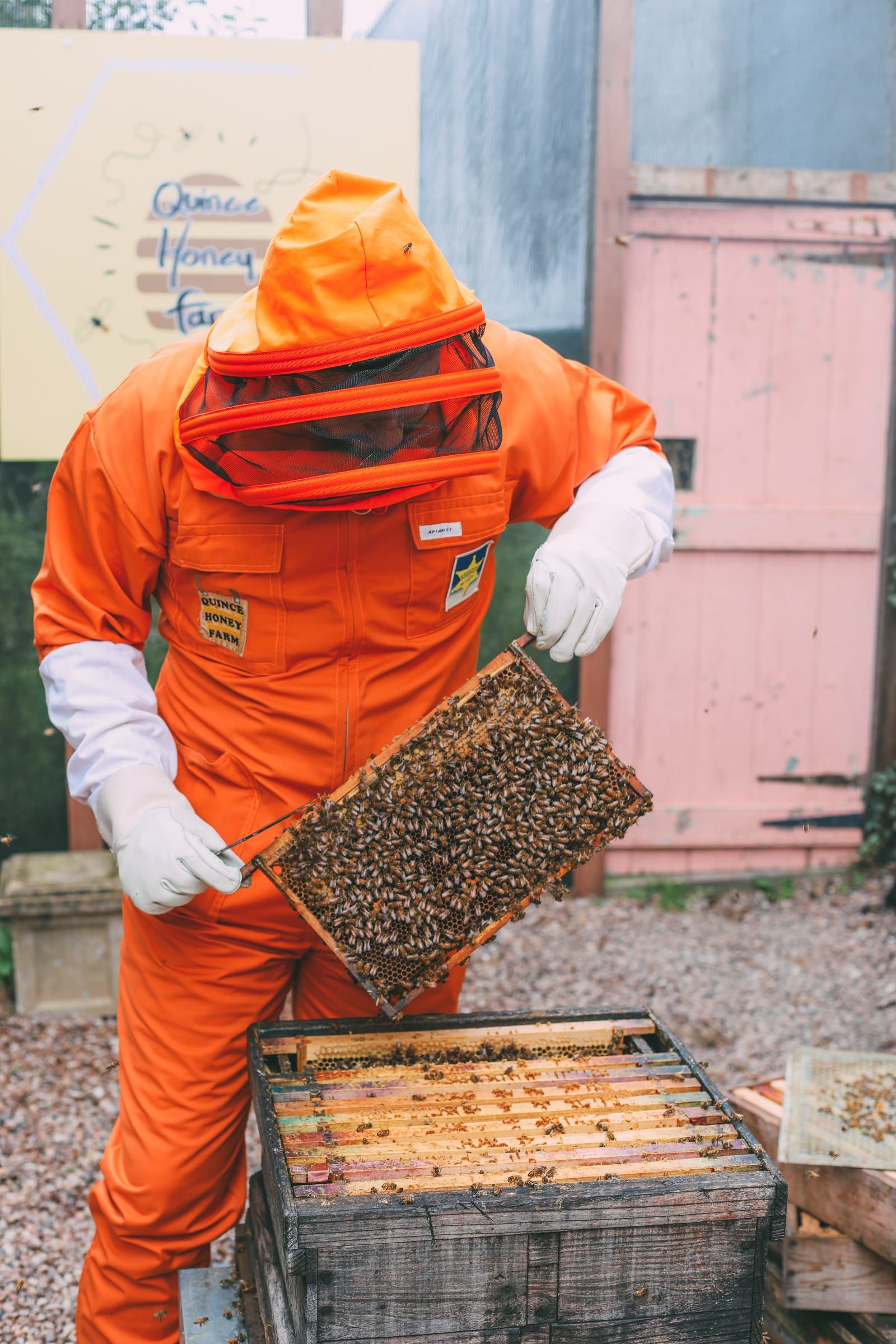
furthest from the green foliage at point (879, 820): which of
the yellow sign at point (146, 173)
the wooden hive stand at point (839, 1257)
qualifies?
the yellow sign at point (146, 173)

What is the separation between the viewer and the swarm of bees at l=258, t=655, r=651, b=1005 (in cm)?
228

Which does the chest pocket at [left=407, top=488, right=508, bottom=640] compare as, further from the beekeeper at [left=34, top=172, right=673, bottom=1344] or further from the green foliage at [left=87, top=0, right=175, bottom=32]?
the green foliage at [left=87, top=0, right=175, bottom=32]

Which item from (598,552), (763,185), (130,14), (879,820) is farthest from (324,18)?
(879,820)

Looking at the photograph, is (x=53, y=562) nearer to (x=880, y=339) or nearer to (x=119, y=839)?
(x=119, y=839)

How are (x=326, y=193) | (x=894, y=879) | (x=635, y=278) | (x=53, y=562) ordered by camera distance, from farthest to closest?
(x=894, y=879)
(x=635, y=278)
(x=53, y=562)
(x=326, y=193)

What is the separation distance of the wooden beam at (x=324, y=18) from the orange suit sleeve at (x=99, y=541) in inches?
124

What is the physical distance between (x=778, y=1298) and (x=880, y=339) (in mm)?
4448

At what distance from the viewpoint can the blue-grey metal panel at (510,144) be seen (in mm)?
5184

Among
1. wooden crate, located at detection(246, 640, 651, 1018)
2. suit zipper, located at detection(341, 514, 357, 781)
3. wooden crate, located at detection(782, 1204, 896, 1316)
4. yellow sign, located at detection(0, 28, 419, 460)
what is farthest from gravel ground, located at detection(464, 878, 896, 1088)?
yellow sign, located at detection(0, 28, 419, 460)

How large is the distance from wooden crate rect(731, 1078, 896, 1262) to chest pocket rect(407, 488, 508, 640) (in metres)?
1.52

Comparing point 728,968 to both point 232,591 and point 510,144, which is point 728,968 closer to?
point 232,591

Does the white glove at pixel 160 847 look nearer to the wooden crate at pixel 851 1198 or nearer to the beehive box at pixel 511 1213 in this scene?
the beehive box at pixel 511 1213

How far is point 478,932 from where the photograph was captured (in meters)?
2.31

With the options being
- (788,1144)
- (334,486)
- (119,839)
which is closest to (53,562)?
(119,839)
